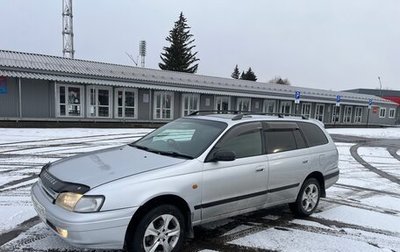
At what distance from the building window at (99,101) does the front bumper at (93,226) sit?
1978cm

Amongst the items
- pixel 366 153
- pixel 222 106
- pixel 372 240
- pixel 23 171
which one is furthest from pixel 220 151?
pixel 222 106

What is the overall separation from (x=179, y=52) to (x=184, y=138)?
51878 millimetres

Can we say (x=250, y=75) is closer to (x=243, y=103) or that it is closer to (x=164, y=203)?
(x=243, y=103)

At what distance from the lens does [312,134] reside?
230 inches

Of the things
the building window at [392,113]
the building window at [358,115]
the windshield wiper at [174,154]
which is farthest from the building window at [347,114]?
the windshield wiper at [174,154]

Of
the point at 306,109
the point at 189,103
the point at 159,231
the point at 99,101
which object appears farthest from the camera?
the point at 306,109

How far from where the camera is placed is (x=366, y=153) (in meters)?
14.2

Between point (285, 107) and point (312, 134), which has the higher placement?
point (312, 134)

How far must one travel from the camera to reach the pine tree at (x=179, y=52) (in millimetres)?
54750

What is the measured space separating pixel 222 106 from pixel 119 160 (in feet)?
84.5

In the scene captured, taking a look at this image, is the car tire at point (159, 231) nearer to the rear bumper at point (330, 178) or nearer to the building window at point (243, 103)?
the rear bumper at point (330, 178)

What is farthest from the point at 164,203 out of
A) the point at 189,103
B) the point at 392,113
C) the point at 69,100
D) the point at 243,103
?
the point at 392,113

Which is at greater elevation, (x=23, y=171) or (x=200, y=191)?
(x=200, y=191)

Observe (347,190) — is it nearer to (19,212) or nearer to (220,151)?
(220,151)
